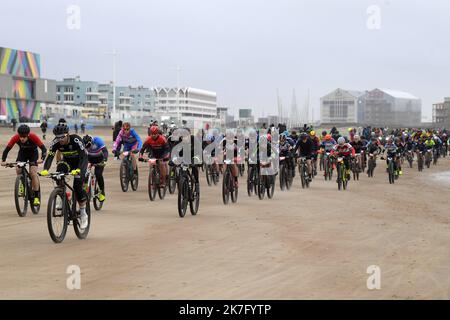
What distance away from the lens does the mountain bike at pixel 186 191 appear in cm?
1491

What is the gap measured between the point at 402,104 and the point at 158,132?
183184 mm

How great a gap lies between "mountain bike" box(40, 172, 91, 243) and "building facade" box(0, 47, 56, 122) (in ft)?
283

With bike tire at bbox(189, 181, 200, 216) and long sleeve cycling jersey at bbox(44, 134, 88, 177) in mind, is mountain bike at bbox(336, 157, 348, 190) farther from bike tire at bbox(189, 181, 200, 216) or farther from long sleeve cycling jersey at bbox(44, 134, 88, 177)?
long sleeve cycling jersey at bbox(44, 134, 88, 177)

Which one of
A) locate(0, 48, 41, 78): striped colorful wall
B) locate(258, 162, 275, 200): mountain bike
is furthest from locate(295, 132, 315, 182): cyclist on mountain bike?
locate(0, 48, 41, 78): striped colorful wall

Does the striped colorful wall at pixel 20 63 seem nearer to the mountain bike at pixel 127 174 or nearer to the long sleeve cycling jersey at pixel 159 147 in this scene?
the mountain bike at pixel 127 174

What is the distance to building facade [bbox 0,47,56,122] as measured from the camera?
9744cm

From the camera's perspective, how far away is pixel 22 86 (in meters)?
102

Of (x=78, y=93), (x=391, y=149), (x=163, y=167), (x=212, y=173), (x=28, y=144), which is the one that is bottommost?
(x=212, y=173)

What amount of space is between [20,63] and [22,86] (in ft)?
10.4

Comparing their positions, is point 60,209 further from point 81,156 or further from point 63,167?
point 81,156

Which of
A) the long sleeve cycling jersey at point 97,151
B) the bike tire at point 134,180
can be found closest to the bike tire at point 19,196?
the long sleeve cycling jersey at point 97,151

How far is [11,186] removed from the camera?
23.4 m

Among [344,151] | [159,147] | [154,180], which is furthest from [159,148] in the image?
[344,151]
